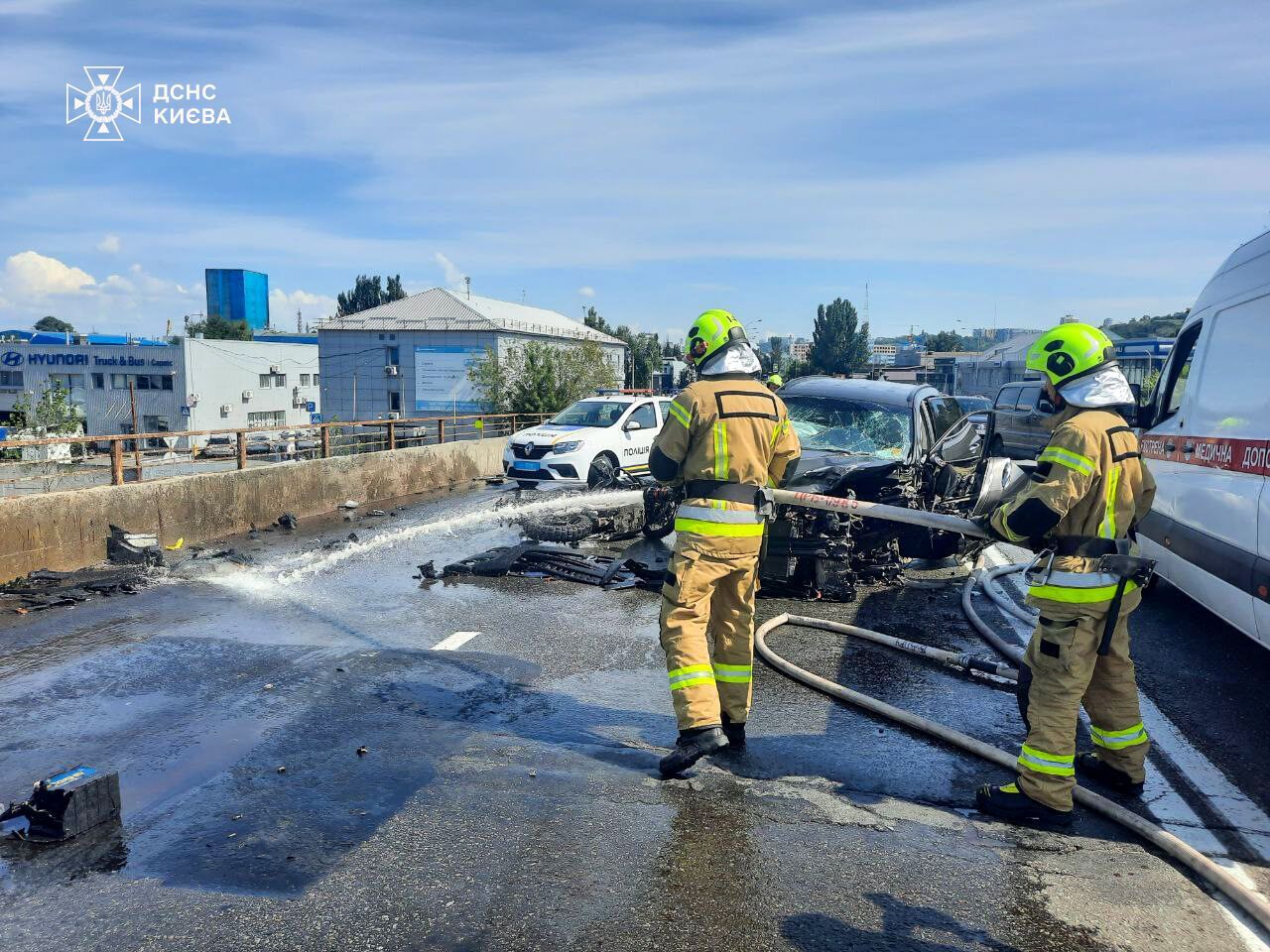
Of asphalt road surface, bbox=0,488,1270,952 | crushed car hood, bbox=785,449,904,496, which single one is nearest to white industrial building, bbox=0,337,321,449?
crushed car hood, bbox=785,449,904,496

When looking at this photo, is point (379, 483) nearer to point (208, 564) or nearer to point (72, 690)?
point (208, 564)

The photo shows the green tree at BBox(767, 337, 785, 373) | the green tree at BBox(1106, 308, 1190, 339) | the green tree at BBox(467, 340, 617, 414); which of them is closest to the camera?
the green tree at BBox(767, 337, 785, 373)

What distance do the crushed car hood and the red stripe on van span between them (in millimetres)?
2028

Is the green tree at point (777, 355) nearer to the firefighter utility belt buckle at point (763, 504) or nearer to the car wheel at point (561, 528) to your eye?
the car wheel at point (561, 528)

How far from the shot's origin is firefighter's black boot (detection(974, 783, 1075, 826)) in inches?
146

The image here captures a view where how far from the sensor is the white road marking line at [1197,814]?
3.06 m

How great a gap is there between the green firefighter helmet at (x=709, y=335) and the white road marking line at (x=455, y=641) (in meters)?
2.73

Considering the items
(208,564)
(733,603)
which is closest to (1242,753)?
(733,603)

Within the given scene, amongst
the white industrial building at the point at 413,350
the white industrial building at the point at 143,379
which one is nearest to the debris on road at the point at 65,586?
the white industrial building at the point at 413,350

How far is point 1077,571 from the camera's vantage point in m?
3.82

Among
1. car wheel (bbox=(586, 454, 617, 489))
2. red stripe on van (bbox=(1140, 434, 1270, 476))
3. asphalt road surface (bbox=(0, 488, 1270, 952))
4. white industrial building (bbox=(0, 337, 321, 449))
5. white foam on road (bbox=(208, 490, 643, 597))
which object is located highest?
red stripe on van (bbox=(1140, 434, 1270, 476))

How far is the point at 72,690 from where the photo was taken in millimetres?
5277

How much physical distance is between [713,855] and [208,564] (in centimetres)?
731

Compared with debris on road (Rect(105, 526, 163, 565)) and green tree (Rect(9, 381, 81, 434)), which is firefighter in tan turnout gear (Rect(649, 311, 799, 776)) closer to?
debris on road (Rect(105, 526, 163, 565))
